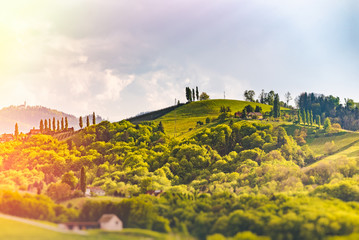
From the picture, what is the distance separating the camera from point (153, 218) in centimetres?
2612

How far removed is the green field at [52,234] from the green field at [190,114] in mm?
25003

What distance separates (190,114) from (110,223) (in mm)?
43616

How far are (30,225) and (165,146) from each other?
65.5ft

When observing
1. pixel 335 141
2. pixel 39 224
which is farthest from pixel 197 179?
pixel 335 141

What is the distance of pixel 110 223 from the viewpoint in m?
25.3

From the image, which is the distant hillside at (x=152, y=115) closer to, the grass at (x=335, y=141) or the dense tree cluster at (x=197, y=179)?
the dense tree cluster at (x=197, y=179)

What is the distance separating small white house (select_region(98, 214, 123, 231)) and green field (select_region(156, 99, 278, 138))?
24.3 meters

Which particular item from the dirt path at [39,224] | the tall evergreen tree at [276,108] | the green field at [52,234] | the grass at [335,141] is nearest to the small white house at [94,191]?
the dirt path at [39,224]

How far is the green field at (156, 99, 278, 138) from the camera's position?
5483 centimetres

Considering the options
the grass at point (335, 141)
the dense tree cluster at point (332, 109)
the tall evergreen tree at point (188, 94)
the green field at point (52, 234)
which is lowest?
the green field at point (52, 234)

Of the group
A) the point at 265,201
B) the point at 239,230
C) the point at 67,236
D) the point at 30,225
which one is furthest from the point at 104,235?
the point at 265,201

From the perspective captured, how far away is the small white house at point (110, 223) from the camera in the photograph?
2506cm

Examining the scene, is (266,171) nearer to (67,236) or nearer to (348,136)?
(348,136)

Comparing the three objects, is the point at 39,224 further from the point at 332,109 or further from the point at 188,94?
the point at 188,94
